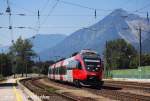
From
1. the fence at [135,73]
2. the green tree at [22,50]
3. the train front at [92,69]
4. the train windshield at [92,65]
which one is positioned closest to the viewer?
the train front at [92,69]

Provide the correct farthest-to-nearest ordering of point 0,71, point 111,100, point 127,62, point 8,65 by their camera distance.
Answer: point 127,62 → point 8,65 → point 0,71 → point 111,100

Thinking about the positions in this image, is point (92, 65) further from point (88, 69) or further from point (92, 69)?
point (88, 69)

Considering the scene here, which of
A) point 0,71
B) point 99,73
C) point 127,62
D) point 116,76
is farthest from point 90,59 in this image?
point 127,62

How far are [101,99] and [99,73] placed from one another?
44.5 feet

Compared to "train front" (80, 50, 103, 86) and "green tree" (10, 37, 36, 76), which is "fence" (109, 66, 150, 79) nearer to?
"train front" (80, 50, 103, 86)

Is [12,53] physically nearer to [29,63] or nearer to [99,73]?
[29,63]

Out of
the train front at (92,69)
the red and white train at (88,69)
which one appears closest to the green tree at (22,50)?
the red and white train at (88,69)

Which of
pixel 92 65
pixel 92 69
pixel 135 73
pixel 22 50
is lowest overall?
pixel 135 73

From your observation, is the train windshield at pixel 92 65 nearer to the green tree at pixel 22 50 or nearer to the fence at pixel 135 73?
the fence at pixel 135 73

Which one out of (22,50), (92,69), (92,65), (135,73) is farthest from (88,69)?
(22,50)

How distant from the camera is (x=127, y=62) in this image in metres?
183

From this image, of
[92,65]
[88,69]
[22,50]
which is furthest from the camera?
[22,50]

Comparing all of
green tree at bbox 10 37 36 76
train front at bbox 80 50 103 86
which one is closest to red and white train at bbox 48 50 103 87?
train front at bbox 80 50 103 86

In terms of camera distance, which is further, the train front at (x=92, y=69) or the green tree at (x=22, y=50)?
the green tree at (x=22, y=50)
